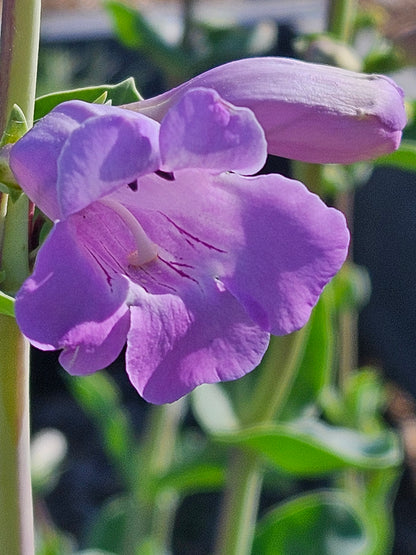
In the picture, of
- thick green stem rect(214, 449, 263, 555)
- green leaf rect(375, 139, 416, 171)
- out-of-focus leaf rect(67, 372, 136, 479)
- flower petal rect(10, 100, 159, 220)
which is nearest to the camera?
flower petal rect(10, 100, 159, 220)

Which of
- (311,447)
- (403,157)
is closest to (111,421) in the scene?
(311,447)

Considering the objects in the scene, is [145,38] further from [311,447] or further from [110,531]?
[110,531]

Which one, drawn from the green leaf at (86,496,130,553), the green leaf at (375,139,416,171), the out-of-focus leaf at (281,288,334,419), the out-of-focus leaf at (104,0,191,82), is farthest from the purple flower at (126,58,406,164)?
the green leaf at (86,496,130,553)

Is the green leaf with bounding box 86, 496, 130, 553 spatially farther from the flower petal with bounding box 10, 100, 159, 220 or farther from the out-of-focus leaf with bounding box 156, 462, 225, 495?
the flower petal with bounding box 10, 100, 159, 220

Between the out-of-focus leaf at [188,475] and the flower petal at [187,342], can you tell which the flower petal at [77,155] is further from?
the out-of-focus leaf at [188,475]

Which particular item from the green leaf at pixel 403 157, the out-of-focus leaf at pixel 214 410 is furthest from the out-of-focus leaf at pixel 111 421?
the green leaf at pixel 403 157

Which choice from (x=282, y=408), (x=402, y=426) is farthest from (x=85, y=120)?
(x=402, y=426)
